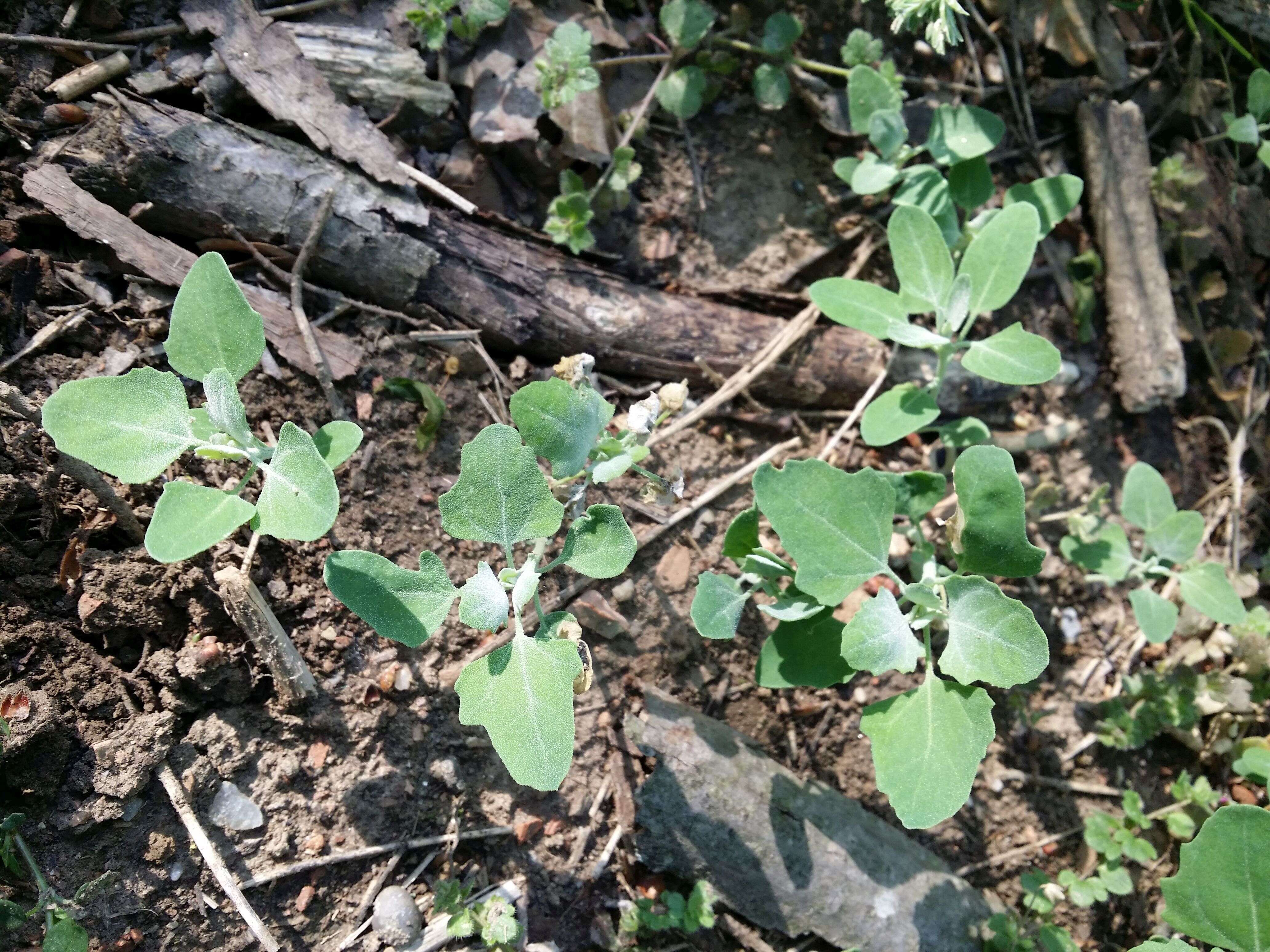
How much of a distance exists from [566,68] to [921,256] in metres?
1.25

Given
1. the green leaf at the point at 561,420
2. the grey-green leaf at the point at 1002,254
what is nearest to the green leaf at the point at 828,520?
the green leaf at the point at 561,420

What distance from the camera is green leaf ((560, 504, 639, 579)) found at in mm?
2088

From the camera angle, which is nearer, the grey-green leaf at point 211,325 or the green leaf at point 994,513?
the grey-green leaf at point 211,325

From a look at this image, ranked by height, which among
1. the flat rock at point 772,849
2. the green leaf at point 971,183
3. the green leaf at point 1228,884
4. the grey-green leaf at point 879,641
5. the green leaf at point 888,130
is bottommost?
the flat rock at point 772,849

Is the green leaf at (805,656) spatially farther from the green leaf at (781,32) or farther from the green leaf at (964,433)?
the green leaf at (781,32)

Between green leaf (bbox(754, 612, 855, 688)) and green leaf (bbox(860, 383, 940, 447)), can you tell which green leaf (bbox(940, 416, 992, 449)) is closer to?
green leaf (bbox(860, 383, 940, 447))

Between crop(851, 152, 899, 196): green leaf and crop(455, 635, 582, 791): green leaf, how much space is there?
6.00 feet

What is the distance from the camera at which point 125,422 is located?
6.40 ft

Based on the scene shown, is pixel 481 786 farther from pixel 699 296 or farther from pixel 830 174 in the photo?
pixel 830 174

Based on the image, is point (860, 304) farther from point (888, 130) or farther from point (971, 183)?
point (971, 183)

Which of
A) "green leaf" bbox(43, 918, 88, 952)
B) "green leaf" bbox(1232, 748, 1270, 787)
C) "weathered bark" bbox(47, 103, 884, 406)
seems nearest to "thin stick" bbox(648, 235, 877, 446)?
"weathered bark" bbox(47, 103, 884, 406)

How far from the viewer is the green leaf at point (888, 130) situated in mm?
2824

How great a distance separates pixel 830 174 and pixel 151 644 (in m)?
2.72

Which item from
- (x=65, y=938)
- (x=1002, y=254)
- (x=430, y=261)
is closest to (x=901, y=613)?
(x=1002, y=254)
